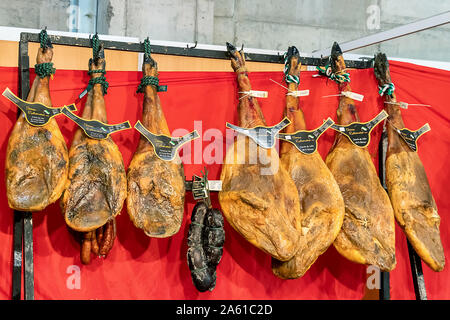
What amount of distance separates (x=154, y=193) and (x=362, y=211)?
0.99 metres

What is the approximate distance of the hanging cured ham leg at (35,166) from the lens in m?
1.85

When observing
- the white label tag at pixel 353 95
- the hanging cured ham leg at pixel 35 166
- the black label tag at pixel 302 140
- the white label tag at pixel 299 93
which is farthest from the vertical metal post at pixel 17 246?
the white label tag at pixel 353 95

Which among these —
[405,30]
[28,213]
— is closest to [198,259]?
[28,213]

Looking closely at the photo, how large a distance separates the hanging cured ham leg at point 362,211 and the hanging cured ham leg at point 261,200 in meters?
0.28

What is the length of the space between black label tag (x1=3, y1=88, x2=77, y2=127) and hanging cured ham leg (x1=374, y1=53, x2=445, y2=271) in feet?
5.49

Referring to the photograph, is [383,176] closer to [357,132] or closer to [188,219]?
[357,132]

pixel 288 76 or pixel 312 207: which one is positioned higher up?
pixel 288 76

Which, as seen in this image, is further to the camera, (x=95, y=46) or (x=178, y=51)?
(x=178, y=51)

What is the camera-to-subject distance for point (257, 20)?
179 inches

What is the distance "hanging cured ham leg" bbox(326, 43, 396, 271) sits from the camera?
86.3 inches

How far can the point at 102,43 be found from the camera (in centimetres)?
A: 225

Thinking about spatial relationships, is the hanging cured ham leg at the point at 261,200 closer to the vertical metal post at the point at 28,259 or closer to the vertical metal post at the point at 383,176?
the vertical metal post at the point at 383,176
